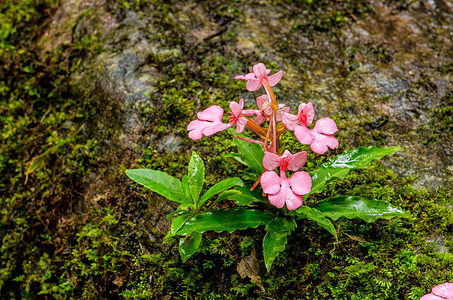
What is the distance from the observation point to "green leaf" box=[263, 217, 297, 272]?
76.2 inches

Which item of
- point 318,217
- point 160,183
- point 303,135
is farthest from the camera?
point 160,183

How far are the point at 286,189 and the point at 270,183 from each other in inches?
3.4

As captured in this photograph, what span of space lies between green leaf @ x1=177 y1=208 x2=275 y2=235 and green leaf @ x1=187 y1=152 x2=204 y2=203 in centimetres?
15

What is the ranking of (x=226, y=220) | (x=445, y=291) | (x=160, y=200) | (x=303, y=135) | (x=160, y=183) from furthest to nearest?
(x=160, y=200) < (x=160, y=183) < (x=226, y=220) < (x=303, y=135) < (x=445, y=291)

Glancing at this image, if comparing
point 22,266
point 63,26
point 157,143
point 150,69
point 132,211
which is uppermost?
point 63,26

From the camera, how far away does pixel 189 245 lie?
83.0 inches

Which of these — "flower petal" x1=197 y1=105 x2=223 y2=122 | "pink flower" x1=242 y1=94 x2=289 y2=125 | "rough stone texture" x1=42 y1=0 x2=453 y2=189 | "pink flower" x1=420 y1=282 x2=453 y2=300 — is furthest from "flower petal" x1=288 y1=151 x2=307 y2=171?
"rough stone texture" x1=42 y1=0 x2=453 y2=189

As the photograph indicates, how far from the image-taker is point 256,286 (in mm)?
2156

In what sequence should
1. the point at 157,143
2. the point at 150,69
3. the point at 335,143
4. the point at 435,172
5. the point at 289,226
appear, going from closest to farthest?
1. the point at 335,143
2. the point at 289,226
3. the point at 435,172
4. the point at 157,143
5. the point at 150,69

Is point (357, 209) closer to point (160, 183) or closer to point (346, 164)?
point (346, 164)

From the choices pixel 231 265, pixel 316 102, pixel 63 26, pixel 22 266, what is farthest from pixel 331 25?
pixel 22 266

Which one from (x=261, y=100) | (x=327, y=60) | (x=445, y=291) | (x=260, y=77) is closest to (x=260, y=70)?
(x=260, y=77)

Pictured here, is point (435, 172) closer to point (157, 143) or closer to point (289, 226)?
point (289, 226)

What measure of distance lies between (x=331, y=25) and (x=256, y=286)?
115 inches
